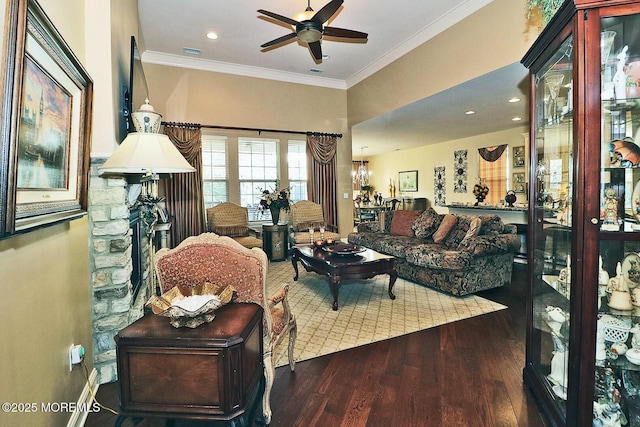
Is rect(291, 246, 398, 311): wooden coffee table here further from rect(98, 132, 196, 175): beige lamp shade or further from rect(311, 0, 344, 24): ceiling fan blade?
rect(311, 0, 344, 24): ceiling fan blade

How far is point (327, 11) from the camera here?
3.22 metres

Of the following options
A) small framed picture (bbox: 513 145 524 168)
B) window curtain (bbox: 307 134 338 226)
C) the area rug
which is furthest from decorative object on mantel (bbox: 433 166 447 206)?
the area rug

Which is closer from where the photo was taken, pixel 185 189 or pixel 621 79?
pixel 621 79

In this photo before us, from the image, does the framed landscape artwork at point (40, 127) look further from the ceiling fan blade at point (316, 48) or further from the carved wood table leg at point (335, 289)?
the ceiling fan blade at point (316, 48)

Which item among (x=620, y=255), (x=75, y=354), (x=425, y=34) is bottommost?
(x=75, y=354)

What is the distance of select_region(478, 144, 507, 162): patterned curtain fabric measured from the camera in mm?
7887

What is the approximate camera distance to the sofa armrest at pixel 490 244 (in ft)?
13.3

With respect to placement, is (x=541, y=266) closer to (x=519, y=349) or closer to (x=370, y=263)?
(x=519, y=349)

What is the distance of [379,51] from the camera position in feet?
18.0

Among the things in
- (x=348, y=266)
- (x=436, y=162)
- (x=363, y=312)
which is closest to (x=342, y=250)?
(x=348, y=266)

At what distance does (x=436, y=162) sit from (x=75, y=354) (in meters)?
9.76

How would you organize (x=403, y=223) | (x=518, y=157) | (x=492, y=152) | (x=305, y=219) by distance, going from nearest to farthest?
(x=403, y=223)
(x=305, y=219)
(x=518, y=157)
(x=492, y=152)

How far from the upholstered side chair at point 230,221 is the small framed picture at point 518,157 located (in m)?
6.08

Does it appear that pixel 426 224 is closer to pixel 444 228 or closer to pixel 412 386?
pixel 444 228
